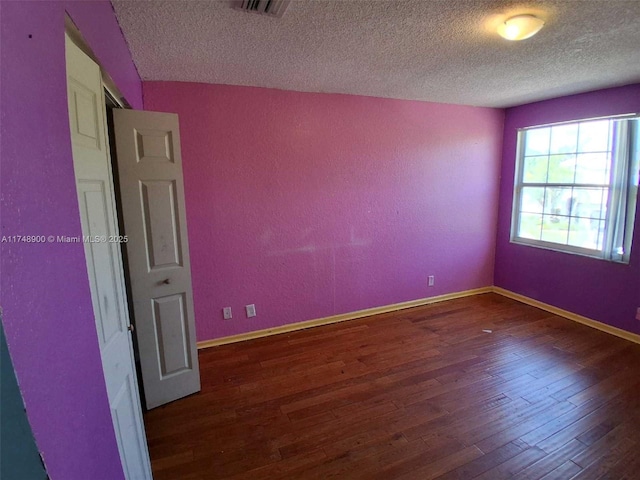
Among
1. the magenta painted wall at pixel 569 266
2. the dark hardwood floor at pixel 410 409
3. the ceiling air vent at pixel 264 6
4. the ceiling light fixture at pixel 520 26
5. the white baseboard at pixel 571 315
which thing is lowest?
the dark hardwood floor at pixel 410 409

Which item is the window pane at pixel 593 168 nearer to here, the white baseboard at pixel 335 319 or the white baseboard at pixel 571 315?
the white baseboard at pixel 571 315

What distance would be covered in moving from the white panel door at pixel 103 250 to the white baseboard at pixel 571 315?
13.8 feet

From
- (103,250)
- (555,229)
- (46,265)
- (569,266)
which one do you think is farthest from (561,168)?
(46,265)

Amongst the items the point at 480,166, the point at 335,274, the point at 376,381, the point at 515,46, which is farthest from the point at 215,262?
the point at 480,166

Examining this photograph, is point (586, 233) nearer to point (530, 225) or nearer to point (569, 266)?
point (569, 266)

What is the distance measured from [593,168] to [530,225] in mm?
917

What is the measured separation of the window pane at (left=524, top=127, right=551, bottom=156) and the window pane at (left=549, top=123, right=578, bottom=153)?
7cm

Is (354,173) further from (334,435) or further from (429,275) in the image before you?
(334,435)

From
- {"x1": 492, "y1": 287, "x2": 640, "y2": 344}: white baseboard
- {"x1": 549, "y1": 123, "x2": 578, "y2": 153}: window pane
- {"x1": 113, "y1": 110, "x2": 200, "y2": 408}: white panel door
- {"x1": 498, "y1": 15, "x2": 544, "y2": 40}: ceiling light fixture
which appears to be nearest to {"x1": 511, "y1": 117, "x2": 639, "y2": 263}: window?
{"x1": 549, "y1": 123, "x2": 578, "y2": 153}: window pane

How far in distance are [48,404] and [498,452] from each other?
217cm

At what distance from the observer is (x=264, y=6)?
1.61m

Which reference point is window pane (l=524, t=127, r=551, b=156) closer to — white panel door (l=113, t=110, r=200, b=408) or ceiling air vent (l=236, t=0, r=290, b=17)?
ceiling air vent (l=236, t=0, r=290, b=17)

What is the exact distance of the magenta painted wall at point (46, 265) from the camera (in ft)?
1.93

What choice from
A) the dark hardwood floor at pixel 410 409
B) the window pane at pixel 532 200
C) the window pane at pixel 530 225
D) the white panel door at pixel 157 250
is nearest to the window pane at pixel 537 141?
the window pane at pixel 532 200
